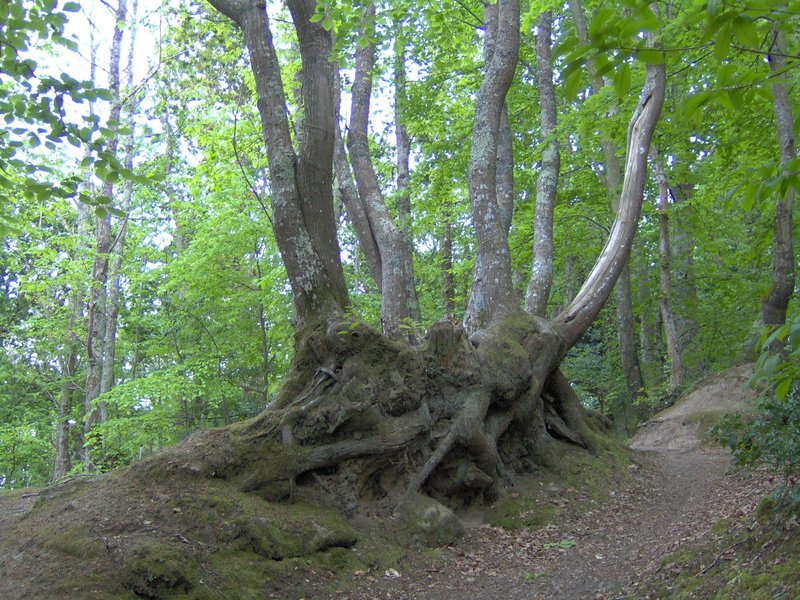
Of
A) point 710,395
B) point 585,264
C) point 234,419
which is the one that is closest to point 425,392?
point 710,395

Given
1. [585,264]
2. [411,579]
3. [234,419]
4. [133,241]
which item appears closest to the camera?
[411,579]

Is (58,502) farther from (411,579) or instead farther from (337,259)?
(337,259)

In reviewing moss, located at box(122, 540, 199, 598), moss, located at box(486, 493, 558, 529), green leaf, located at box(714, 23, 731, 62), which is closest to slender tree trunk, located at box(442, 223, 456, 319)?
moss, located at box(486, 493, 558, 529)

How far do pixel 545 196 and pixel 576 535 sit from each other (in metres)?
6.25

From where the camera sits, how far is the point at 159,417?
14.0m

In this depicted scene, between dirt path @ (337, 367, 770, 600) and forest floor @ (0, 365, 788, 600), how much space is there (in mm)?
11

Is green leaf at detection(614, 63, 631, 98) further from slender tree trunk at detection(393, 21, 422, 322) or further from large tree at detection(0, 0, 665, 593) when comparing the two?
slender tree trunk at detection(393, 21, 422, 322)

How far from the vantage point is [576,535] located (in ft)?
22.8

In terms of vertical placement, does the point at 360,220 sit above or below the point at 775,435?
above

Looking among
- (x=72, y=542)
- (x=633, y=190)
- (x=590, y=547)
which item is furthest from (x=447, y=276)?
(x=72, y=542)

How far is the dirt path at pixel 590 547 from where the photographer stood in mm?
5645

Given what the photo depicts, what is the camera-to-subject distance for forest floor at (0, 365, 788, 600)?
5555mm

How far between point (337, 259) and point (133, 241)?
1408 cm

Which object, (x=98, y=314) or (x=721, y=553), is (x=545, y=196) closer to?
(x=721, y=553)
